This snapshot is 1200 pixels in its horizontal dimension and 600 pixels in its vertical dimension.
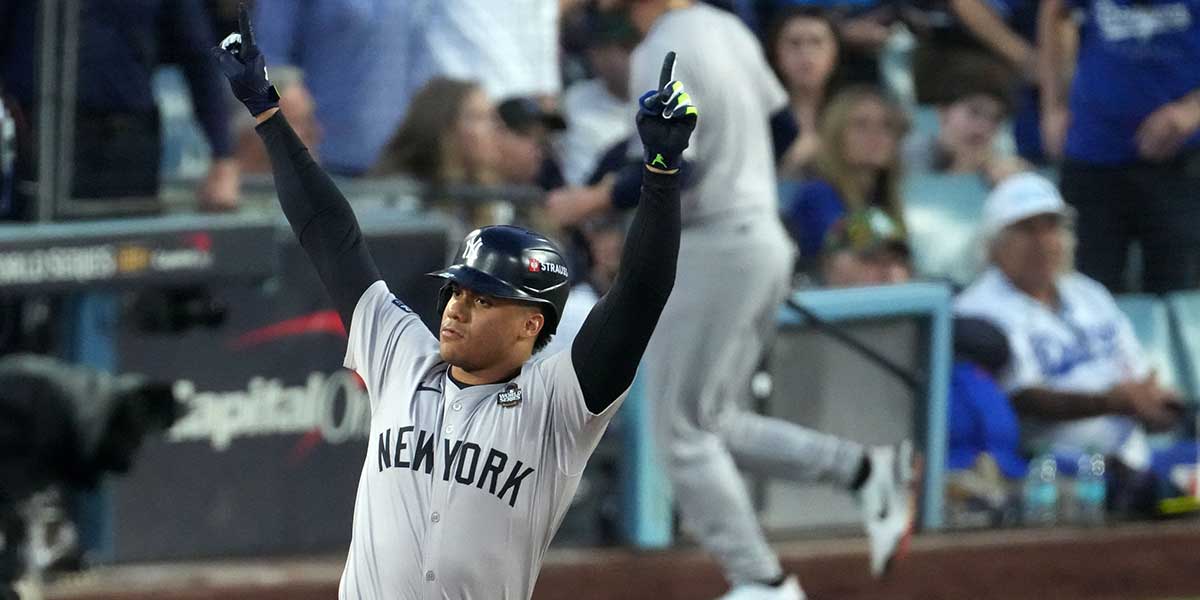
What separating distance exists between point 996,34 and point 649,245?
5.25 meters

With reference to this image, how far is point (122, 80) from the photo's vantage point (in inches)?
246

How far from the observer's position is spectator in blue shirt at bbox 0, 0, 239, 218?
20.1ft

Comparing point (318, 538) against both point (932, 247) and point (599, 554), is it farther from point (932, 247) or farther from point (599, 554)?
point (932, 247)

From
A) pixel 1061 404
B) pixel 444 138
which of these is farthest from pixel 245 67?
pixel 1061 404

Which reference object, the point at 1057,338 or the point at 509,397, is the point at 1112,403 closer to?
the point at 1057,338

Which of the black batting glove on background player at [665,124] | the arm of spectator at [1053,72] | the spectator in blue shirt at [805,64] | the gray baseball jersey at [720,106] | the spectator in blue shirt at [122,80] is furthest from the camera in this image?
the arm of spectator at [1053,72]

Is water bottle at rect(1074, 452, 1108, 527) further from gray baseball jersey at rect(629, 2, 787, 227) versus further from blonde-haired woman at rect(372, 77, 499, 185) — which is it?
blonde-haired woman at rect(372, 77, 499, 185)

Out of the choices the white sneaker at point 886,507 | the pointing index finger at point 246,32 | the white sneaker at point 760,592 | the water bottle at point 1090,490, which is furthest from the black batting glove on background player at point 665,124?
the water bottle at point 1090,490

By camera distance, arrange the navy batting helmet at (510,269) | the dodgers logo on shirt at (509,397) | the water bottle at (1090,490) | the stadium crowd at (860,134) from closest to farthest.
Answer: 1. the navy batting helmet at (510,269)
2. the dodgers logo on shirt at (509,397)
3. the stadium crowd at (860,134)
4. the water bottle at (1090,490)

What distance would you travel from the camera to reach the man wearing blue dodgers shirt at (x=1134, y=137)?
822 centimetres

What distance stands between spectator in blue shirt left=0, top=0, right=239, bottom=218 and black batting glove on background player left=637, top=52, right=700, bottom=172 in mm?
3153

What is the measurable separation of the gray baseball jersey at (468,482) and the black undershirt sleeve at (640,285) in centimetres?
12

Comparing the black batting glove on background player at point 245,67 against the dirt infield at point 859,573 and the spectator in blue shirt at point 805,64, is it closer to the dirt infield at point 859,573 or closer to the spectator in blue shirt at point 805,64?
the dirt infield at point 859,573

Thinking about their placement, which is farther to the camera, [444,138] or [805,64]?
[805,64]
